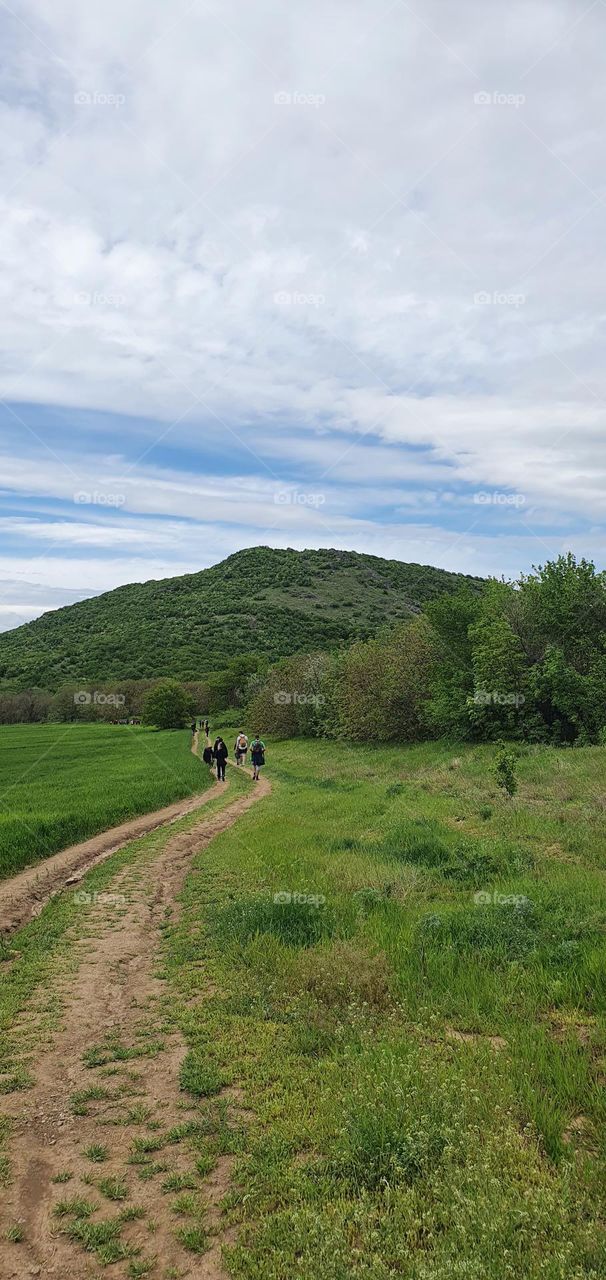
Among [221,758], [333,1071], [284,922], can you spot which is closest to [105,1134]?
[333,1071]

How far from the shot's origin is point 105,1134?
5277 millimetres

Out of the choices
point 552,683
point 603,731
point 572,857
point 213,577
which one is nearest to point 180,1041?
point 572,857

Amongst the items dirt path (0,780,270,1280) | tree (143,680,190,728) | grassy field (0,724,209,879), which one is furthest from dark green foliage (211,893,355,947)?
tree (143,680,190,728)

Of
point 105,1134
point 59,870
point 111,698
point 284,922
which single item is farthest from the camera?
point 111,698

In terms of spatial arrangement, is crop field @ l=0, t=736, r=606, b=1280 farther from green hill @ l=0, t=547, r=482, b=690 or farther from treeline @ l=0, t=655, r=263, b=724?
green hill @ l=0, t=547, r=482, b=690

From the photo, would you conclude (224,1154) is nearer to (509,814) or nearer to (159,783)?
(509,814)

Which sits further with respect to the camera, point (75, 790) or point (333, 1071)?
point (75, 790)

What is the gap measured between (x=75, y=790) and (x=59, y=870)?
10965 millimetres

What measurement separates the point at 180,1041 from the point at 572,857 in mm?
7762

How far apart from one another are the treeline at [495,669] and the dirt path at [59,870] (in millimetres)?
16120

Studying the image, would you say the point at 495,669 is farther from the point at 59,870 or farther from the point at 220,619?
the point at 220,619

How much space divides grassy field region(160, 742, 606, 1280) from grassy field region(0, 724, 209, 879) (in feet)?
19.0

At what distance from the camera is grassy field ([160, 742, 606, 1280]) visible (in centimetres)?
393

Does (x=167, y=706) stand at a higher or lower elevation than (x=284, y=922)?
higher
